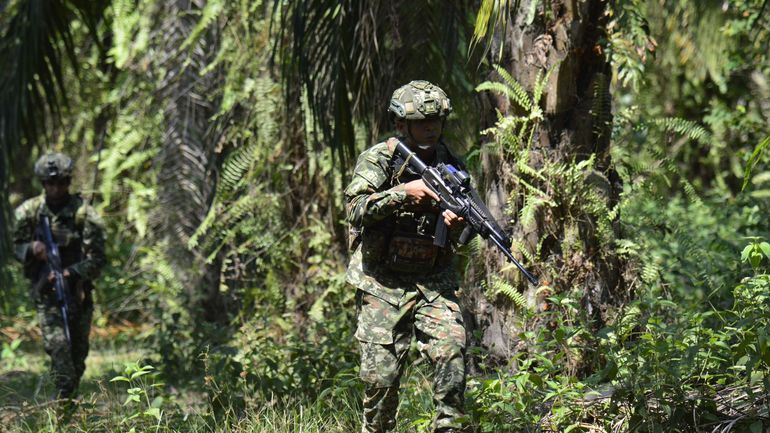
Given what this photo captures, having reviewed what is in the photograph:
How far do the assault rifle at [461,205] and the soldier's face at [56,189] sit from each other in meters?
3.44

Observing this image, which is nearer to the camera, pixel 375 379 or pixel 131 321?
pixel 375 379

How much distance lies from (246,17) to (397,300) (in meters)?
3.86

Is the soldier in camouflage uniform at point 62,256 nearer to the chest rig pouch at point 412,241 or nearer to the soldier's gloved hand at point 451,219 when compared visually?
the chest rig pouch at point 412,241

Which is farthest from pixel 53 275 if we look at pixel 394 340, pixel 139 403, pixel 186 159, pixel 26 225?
pixel 394 340

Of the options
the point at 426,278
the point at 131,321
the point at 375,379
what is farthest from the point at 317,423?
the point at 131,321

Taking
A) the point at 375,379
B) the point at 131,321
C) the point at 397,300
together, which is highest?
the point at 397,300


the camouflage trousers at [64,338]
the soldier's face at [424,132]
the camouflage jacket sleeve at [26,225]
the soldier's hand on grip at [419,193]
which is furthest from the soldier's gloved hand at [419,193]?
the camouflage jacket sleeve at [26,225]

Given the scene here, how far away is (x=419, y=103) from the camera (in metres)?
4.38

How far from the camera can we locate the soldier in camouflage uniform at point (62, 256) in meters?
6.71

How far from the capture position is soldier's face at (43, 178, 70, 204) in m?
6.82

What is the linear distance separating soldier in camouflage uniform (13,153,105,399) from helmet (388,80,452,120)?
3303 mm

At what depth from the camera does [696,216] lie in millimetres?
8297

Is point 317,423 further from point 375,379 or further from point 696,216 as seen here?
point 696,216

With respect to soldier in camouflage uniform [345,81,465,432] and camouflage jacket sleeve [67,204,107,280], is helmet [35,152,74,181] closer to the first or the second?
camouflage jacket sleeve [67,204,107,280]
